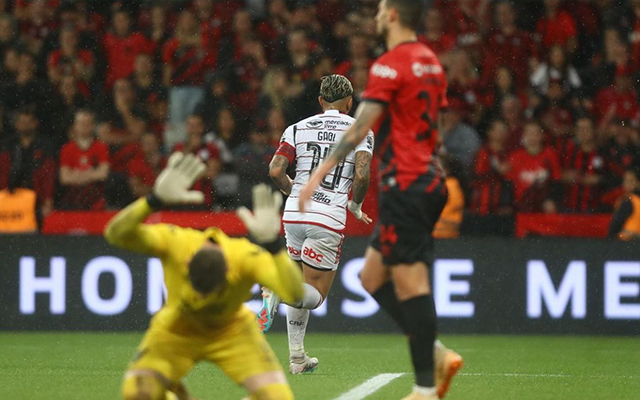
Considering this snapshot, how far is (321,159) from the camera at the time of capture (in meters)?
8.88

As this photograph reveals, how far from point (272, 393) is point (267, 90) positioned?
30.1 ft

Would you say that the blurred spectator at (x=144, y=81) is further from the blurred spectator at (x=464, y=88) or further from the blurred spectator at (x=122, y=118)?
the blurred spectator at (x=464, y=88)

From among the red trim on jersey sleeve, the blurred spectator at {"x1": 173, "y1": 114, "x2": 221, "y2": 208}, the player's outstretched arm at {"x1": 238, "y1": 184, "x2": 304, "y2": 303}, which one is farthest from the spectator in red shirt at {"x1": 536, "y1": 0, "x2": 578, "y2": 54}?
the player's outstretched arm at {"x1": 238, "y1": 184, "x2": 304, "y2": 303}

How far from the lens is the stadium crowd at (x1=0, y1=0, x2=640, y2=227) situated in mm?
13945

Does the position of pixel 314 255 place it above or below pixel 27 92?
below

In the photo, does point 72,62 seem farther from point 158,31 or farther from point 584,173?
point 584,173

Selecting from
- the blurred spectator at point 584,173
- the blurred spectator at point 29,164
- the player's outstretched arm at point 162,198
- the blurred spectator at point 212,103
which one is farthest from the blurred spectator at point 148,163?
the player's outstretched arm at point 162,198

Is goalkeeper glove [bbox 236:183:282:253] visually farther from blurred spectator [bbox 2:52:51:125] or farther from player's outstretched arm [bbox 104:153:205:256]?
Result: blurred spectator [bbox 2:52:51:125]

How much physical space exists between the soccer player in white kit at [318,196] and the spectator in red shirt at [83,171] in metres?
5.50

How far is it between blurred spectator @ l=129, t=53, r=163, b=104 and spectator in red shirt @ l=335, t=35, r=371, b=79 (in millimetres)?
2363

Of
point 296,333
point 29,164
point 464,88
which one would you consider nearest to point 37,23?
point 29,164

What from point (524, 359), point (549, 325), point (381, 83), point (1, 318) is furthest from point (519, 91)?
point (381, 83)

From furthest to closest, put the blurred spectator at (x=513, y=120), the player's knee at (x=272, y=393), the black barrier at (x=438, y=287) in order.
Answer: the blurred spectator at (x=513, y=120), the black barrier at (x=438, y=287), the player's knee at (x=272, y=393)

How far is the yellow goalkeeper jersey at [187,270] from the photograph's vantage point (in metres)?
5.69
